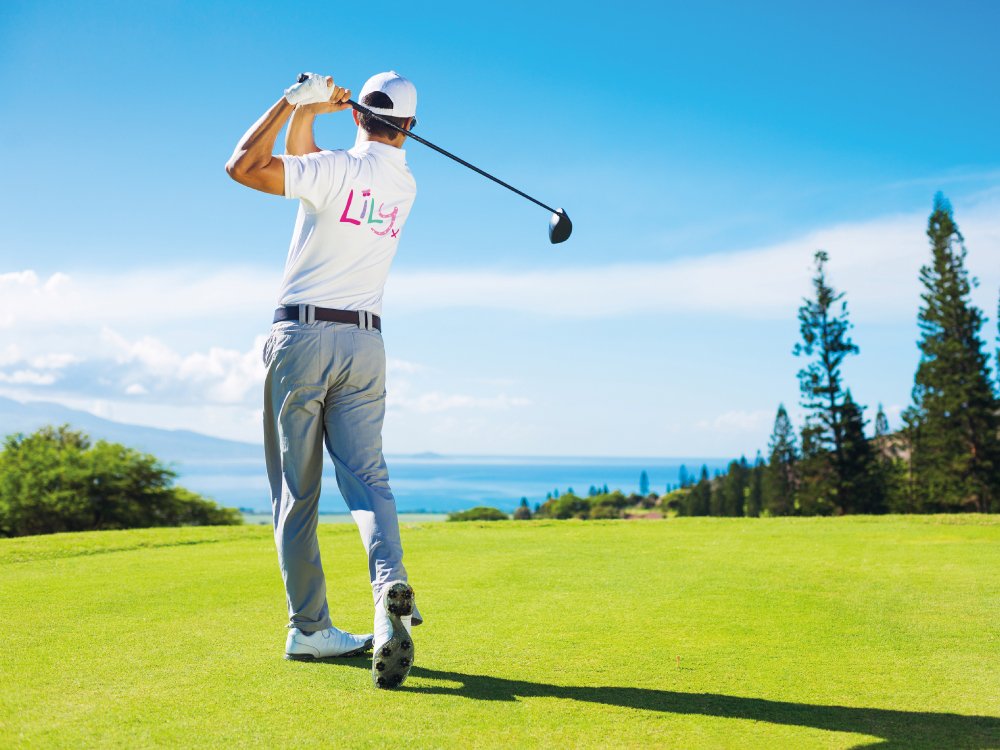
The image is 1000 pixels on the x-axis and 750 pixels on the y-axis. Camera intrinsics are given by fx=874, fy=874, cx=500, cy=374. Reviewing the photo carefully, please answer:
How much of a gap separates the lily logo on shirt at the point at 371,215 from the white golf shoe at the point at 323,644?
1.68 meters

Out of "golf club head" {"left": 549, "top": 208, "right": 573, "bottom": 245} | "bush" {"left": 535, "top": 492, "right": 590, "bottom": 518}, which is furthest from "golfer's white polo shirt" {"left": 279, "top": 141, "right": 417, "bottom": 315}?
"bush" {"left": 535, "top": 492, "right": 590, "bottom": 518}

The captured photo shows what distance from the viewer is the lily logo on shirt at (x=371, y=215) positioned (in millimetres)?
3553

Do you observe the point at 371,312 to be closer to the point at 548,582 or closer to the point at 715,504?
the point at 548,582

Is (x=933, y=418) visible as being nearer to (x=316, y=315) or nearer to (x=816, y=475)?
(x=816, y=475)

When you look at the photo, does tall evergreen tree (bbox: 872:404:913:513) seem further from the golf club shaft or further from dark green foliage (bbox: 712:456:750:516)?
the golf club shaft

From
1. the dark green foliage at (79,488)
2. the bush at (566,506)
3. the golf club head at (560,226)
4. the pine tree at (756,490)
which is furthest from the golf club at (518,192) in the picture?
the bush at (566,506)

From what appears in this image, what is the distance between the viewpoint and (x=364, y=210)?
3596mm

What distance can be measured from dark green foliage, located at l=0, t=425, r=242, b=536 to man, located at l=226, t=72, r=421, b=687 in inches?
789

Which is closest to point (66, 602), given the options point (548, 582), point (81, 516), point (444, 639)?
point (444, 639)

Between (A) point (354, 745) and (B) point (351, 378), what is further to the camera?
(B) point (351, 378)

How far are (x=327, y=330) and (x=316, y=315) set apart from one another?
8 centimetres

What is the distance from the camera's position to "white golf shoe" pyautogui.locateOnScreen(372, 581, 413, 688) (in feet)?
9.87

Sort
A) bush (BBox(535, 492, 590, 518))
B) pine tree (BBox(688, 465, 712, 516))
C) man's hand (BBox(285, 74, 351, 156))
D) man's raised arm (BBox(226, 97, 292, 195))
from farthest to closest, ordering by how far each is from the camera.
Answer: bush (BBox(535, 492, 590, 518)) → pine tree (BBox(688, 465, 712, 516)) → man's hand (BBox(285, 74, 351, 156)) → man's raised arm (BBox(226, 97, 292, 195))

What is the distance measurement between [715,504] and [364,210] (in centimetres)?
6606
